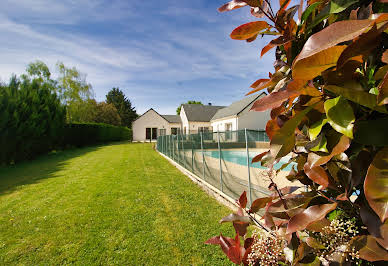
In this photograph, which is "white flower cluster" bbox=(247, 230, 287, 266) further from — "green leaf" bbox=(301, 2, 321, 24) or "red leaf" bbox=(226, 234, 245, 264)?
"green leaf" bbox=(301, 2, 321, 24)

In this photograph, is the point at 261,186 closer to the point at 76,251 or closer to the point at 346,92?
the point at 76,251

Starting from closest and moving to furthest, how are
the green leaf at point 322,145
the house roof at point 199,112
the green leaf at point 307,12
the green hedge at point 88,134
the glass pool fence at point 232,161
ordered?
1. the green leaf at point 322,145
2. the green leaf at point 307,12
3. the glass pool fence at point 232,161
4. the green hedge at point 88,134
5. the house roof at point 199,112

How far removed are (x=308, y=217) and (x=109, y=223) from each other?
Answer: 4.62 m

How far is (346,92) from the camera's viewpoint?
0.38 metres

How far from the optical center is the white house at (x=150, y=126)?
34.7 metres

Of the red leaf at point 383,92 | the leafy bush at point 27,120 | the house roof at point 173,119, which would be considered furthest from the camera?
the house roof at point 173,119

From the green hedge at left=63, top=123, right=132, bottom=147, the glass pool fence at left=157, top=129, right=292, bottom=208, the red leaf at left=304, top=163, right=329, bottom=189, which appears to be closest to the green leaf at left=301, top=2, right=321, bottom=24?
the red leaf at left=304, top=163, right=329, bottom=189

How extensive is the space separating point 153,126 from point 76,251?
32.6 metres

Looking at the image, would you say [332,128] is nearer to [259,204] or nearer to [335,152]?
[335,152]

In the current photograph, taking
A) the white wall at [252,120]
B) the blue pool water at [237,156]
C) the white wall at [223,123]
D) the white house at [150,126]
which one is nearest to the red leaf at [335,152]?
the blue pool water at [237,156]

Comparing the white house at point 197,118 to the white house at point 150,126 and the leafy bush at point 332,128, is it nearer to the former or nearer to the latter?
the white house at point 150,126

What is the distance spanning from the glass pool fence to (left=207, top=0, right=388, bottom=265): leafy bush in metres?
2.13

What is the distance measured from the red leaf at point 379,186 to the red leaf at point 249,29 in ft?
1.73

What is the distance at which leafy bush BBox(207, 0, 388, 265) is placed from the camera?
0.38 meters
